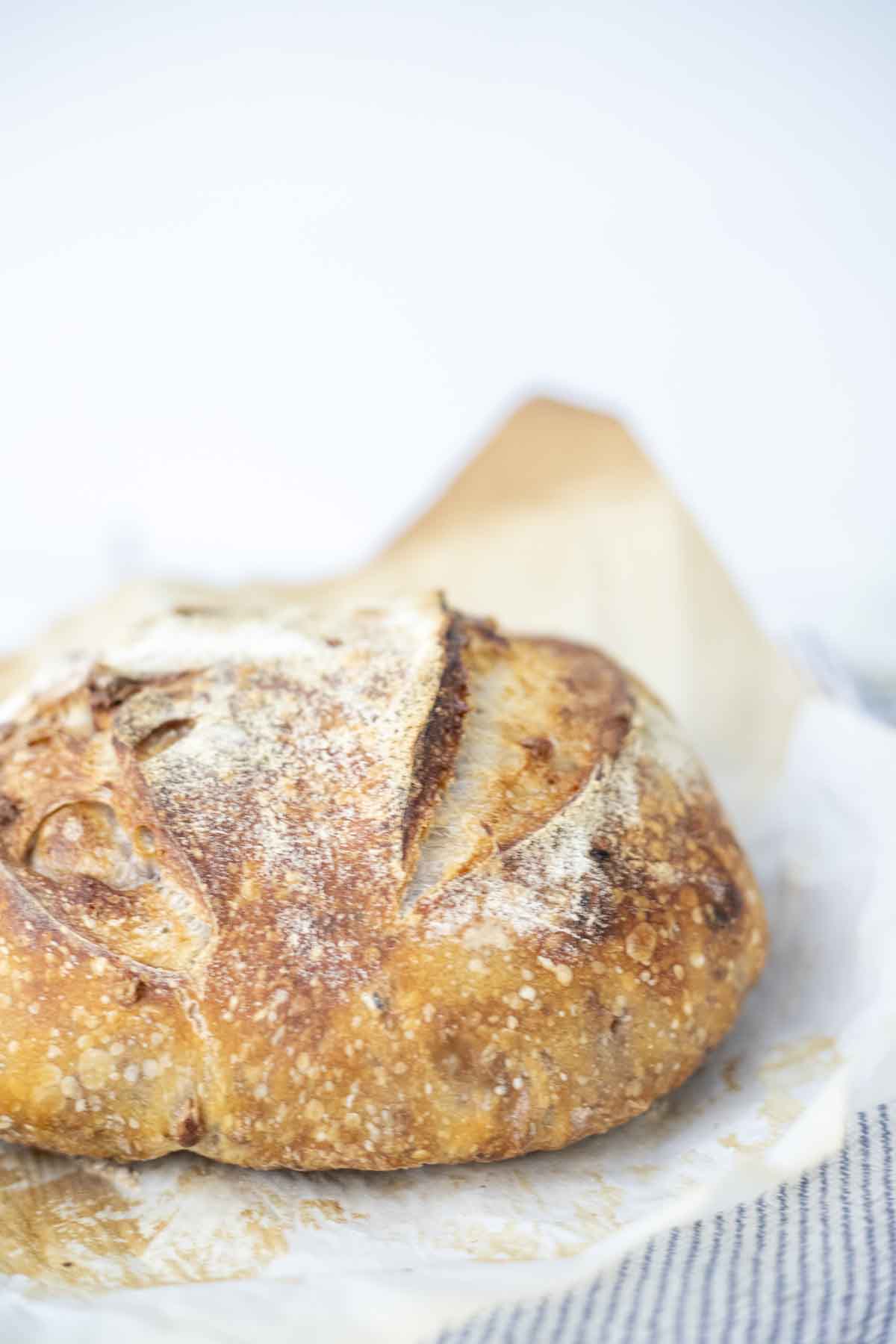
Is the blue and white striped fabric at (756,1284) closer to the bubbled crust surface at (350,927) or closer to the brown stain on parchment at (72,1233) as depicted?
the bubbled crust surface at (350,927)

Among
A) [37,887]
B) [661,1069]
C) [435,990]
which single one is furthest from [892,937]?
[37,887]

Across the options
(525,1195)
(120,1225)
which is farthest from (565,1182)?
(120,1225)

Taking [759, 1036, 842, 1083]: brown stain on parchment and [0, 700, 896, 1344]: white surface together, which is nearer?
[0, 700, 896, 1344]: white surface

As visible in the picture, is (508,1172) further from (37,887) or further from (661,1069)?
(37,887)

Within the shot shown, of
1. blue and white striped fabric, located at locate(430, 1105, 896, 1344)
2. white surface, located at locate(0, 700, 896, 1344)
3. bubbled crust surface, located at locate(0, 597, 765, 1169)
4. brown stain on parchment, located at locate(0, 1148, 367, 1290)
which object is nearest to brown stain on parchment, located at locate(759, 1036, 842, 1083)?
white surface, located at locate(0, 700, 896, 1344)

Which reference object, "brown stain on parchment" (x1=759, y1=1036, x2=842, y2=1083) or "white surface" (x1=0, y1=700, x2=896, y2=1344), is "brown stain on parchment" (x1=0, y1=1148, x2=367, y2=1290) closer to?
"white surface" (x1=0, y1=700, x2=896, y2=1344)

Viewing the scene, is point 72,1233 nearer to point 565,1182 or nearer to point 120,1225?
point 120,1225
